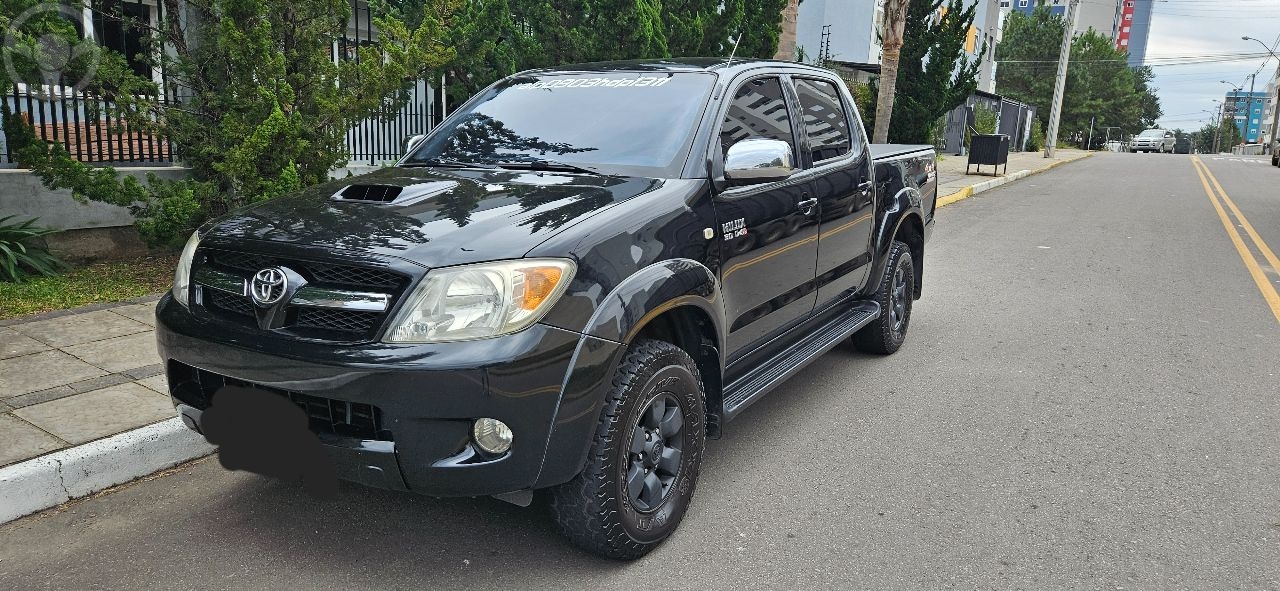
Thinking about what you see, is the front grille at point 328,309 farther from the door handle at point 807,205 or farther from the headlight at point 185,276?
the door handle at point 807,205

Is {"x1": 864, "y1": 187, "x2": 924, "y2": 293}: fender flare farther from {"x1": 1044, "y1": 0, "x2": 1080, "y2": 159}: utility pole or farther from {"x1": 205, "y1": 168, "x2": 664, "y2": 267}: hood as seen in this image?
{"x1": 1044, "y1": 0, "x2": 1080, "y2": 159}: utility pole

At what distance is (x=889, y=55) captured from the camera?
17047 mm

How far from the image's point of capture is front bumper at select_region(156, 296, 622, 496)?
2.57 meters

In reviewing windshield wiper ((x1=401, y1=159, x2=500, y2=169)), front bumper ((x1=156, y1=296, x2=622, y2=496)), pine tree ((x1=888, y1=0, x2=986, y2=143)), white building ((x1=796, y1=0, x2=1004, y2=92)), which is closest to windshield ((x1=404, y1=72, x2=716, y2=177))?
windshield wiper ((x1=401, y1=159, x2=500, y2=169))

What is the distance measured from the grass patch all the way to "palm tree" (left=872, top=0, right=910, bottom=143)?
1326 cm

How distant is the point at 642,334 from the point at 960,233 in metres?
9.95

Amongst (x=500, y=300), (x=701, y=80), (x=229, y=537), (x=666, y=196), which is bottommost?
(x=229, y=537)

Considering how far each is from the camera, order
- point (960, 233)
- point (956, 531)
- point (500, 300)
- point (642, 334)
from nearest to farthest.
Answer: point (500, 300)
point (642, 334)
point (956, 531)
point (960, 233)

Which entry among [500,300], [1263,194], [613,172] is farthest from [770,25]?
[1263,194]

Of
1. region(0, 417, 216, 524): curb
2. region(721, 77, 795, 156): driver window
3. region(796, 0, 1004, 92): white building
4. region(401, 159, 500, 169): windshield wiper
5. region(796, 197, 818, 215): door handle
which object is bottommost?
region(0, 417, 216, 524): curb

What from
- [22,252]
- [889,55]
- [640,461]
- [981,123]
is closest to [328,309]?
[640,461]

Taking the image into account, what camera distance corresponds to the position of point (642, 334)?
3.15 metres

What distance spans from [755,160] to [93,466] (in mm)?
2880

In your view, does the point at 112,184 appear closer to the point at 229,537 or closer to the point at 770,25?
the point at 229,537
